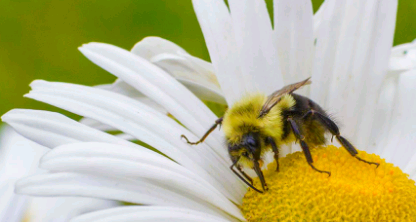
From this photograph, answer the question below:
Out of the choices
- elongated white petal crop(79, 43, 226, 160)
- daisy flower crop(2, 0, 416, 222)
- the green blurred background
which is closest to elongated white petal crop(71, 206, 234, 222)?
daisy flower crop(2, 0, 416, 222)

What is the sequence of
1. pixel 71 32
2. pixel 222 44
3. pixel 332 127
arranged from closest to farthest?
pixel 332 127 < pixel 222 44 < pixel 71 32

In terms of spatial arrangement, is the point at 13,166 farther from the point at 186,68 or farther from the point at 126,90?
the point at 186,68

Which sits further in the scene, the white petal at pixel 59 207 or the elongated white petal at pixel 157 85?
the white petal at pixel 59 207

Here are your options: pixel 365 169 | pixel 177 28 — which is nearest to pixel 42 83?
pixel 365 169

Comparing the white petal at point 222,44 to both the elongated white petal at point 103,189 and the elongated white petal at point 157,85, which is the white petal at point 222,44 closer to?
the elongated white petal at point 157,85

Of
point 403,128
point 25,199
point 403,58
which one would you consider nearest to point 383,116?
point 403,128

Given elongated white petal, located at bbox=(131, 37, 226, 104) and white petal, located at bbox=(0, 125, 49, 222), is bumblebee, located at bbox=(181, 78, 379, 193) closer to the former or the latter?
elongated white petal, located at bbox=(131, 37, 226, 104)

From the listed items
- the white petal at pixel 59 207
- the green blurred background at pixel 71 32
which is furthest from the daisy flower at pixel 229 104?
the green blurred background at pixel 71 32
